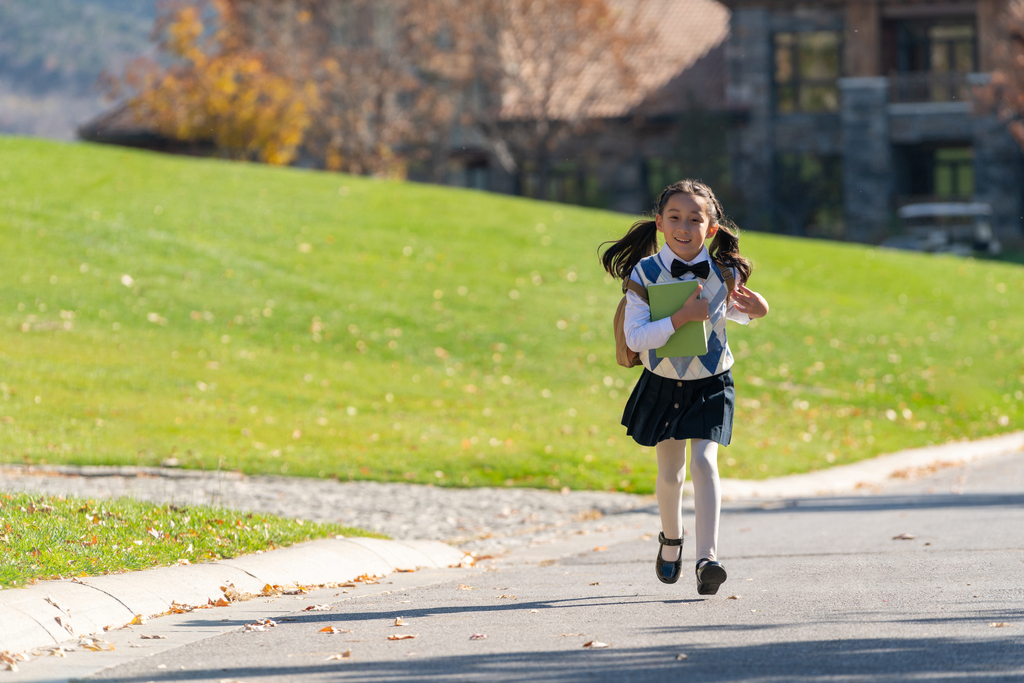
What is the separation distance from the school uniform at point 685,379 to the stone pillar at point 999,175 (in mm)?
35035

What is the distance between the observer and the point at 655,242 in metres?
6.21

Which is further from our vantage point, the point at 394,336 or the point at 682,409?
the point at 394,336

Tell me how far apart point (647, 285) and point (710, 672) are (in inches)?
76.6

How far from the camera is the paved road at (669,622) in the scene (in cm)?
456

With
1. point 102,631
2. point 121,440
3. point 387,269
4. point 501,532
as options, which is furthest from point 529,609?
point 387,269

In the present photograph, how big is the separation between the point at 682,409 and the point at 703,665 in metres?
1.51

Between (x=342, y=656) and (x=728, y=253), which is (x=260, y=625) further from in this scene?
(x=728, y=253)

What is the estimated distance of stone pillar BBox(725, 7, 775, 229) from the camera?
3972 centimetres

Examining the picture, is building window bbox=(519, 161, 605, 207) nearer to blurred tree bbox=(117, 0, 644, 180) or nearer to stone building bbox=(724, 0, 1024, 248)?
A: blurred tree bbox=(117, 0, 644, 180)

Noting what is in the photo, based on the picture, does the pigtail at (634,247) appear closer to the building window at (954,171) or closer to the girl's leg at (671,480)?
the girl's leg at (671,480)

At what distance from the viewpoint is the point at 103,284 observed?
19.1m

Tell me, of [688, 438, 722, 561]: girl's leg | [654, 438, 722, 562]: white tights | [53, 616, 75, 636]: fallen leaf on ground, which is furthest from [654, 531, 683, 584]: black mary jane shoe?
[53, 616, 75, 636]: fallen leaf on ground

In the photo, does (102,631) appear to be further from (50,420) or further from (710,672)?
(50,420)

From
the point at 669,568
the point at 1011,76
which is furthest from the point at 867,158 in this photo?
the point at 669,568
